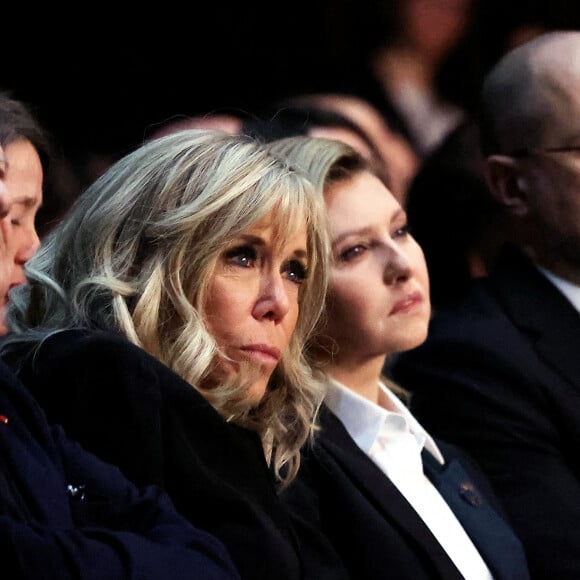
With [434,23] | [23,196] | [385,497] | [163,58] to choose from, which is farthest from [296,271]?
[434,23]

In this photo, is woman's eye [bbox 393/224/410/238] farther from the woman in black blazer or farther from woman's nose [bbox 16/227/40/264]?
woman's nose [bbox 16/227/40/264]

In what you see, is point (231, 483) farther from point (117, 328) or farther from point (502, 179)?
point (502, 179)

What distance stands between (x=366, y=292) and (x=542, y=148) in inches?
29.8

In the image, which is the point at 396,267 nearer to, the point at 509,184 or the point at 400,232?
the point at 400,232

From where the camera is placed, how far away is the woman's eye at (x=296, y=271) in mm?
2215

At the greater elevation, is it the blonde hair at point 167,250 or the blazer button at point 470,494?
the blonde hair at point 167,250

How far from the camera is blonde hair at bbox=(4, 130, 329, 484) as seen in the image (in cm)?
194

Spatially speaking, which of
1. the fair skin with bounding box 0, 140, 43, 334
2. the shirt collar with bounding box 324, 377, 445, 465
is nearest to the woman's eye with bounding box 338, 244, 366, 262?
the shirt collar with bounding box 324, 377, 445, 465

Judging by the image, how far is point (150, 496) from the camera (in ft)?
5.22

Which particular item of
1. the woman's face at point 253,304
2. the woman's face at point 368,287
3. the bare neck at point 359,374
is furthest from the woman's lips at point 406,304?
the woman's face at point 253,304

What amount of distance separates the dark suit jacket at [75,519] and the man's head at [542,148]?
1678mm

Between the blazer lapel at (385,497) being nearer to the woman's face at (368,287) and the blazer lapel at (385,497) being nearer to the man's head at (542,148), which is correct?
the woman's face at (368,287)

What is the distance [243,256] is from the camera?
2.10 m

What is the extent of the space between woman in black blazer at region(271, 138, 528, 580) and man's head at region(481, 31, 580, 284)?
55cm
